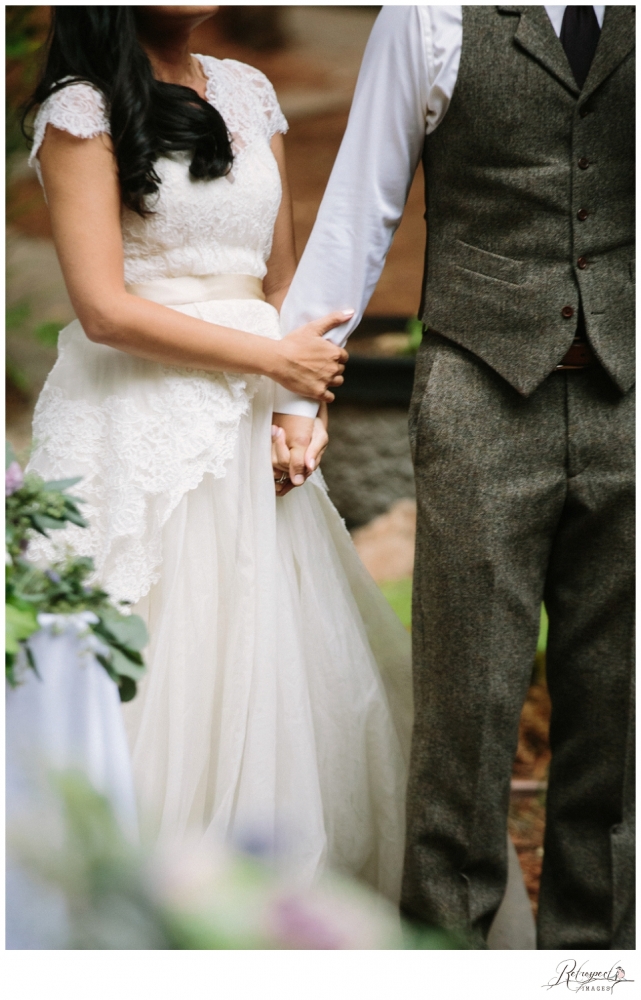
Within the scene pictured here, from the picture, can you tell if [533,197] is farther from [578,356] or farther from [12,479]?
[12,479]

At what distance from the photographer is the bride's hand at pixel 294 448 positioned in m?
1.52

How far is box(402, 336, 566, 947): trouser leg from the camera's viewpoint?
1.36 metres

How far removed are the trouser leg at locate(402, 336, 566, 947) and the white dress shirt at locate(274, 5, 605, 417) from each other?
0.19 meters

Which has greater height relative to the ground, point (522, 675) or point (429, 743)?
point (522, 675)

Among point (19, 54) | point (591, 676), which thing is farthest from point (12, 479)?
point (19, 54)

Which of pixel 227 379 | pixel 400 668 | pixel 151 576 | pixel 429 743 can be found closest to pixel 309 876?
→ pixel 429 743

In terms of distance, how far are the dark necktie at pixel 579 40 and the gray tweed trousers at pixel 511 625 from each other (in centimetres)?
44

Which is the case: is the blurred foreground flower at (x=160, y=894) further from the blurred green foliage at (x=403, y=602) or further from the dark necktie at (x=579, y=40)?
the blurred green foliage at (x=403, y=602)

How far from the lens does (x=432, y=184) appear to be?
137 centimetres

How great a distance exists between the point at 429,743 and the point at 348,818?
268 millimetres

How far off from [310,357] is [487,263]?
0.33m

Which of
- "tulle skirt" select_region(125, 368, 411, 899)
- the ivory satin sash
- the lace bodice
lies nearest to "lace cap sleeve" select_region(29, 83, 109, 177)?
the lace bodice

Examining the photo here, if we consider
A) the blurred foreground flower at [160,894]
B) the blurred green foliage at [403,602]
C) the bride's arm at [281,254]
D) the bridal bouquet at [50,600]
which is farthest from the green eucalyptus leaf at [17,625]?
the blurred green foliage at [403,602]

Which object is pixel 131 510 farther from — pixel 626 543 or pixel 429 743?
pixel 626 543
